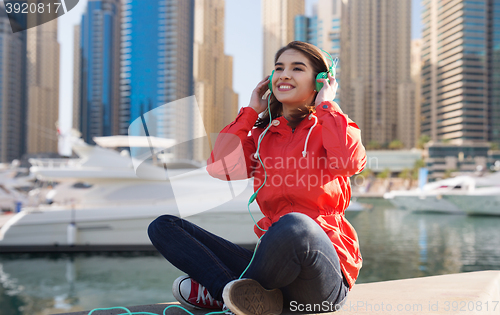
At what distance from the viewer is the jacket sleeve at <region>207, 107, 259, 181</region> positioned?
1.55m

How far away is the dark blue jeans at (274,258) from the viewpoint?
3.82 ft

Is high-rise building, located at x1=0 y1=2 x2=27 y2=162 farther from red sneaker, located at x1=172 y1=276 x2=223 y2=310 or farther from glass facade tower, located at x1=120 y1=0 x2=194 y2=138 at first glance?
red sneaker, located at x1=172 y1=276 x2=223 y2=310

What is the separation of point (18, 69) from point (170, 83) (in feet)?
110

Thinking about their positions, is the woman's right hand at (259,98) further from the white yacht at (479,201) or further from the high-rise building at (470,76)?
the high-rise building at (470,76)

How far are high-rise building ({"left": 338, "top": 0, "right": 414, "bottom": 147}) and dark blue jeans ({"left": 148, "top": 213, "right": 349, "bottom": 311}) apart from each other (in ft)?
248

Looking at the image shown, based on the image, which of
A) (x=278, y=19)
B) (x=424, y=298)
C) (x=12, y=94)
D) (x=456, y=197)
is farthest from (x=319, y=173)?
(x=12, y=94)

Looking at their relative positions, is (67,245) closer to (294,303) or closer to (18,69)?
(294,303)

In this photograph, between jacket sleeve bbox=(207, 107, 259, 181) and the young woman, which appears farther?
jacket sleeve bbox=(207, 107, 259, 181)

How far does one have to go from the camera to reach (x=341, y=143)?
1.32m

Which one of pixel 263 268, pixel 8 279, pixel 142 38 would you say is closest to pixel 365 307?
pixel 263 268

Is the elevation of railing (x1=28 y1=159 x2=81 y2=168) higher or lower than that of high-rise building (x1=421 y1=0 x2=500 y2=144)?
lower

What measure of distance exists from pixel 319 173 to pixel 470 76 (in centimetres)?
7813

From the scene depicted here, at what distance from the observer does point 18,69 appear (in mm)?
63156

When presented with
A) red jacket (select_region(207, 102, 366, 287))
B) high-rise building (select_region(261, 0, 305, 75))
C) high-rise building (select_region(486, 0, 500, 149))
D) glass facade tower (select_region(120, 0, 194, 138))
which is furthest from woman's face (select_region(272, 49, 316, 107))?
high-rise building (select_region(486, 0, 500, 149))
